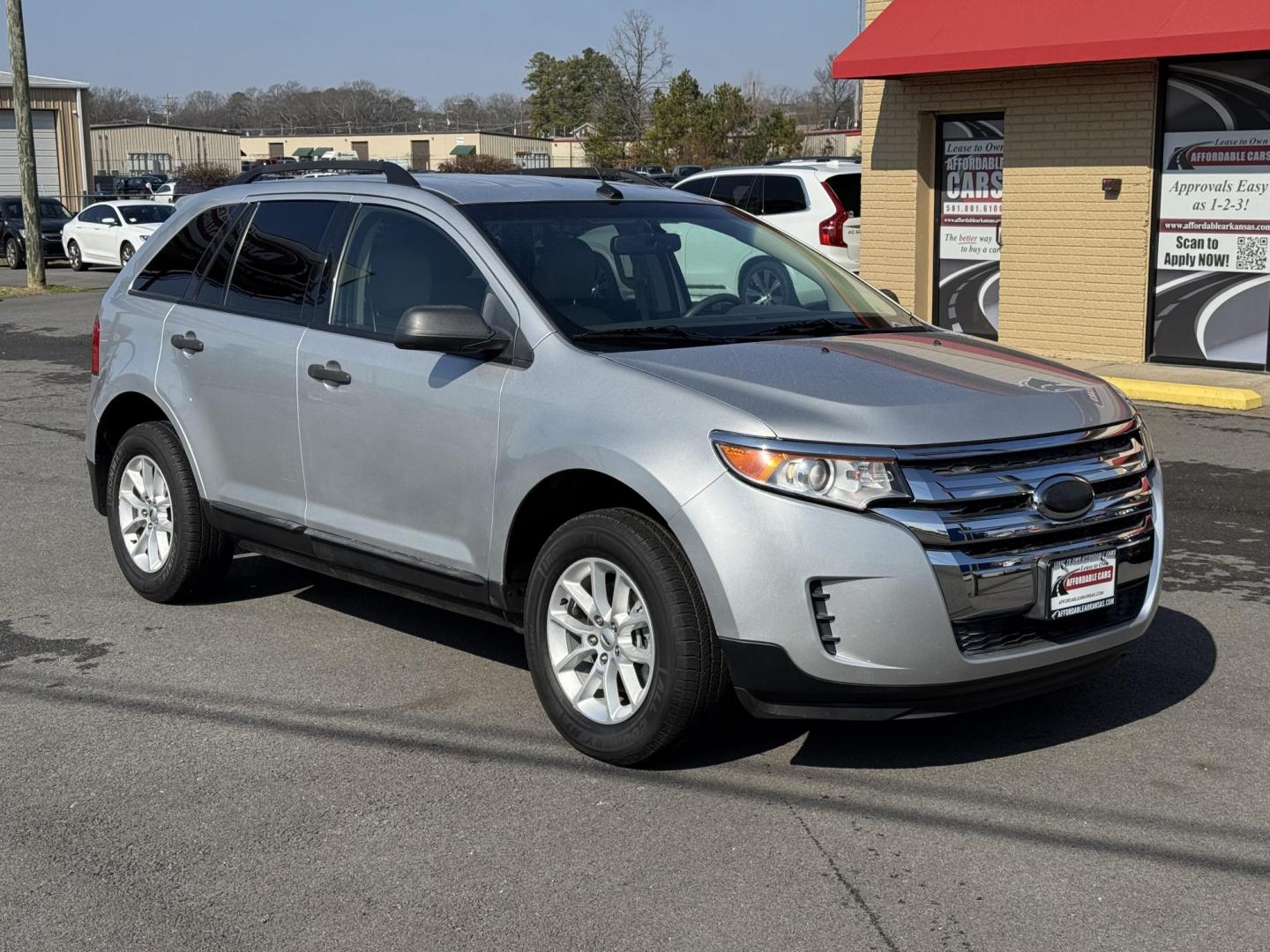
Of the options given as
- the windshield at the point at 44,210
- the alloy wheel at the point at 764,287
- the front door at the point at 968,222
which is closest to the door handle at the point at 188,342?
the alloy wheel at the point at 764,287

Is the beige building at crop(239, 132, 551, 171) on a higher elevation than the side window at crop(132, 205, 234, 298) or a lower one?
higher

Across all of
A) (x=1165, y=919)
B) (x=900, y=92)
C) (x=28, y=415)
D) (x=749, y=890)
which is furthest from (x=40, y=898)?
(x=900, y=92)

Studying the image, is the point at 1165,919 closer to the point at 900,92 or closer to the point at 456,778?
the point at 456,778

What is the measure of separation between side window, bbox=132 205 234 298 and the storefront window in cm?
1053

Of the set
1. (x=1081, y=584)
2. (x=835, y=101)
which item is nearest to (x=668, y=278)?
(x=1081, y=584)

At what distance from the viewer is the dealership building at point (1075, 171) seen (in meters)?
13.9

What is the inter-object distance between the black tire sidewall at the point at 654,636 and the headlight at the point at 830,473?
1.49 ft

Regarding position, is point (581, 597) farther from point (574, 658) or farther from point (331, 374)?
point (331, 374)

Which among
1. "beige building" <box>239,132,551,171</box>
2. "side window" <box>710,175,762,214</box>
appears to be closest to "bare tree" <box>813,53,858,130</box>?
"beige building" <box>239,132,551,171</box>

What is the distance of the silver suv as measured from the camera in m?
4.27

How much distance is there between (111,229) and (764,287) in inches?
1071

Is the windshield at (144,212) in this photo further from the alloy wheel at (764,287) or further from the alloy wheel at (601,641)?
the alloy wheel at (601,641)

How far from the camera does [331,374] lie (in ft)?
18.4

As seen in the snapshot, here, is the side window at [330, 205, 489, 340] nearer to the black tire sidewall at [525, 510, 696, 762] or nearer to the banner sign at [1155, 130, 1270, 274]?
the black tire sidewall at [525, 510, 696, 762]
